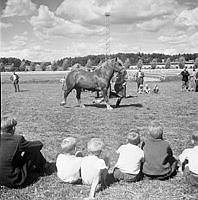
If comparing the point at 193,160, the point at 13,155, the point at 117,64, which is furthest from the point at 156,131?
the point at 117,64

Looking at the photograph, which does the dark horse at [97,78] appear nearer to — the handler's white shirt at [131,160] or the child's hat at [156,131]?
the child's hat at [156,131]

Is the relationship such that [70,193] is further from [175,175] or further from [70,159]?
[175,175]

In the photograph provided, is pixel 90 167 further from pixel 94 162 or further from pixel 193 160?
pixel 193 160

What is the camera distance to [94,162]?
17.3 feet

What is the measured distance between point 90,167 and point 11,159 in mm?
1373

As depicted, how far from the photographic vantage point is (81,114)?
13812mm

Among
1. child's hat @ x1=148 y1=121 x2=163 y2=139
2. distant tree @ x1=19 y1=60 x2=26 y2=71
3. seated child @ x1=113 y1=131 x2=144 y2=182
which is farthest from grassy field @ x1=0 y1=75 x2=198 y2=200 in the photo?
distant tree @ x1=19 y1=60 x2=26 y2=71

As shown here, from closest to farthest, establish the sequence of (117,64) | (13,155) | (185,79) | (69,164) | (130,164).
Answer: (13,155) < (69,164) < (130,164) < (117,64) < (185,79)

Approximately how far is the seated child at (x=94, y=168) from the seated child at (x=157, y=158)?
84 centimetres

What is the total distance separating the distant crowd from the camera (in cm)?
516

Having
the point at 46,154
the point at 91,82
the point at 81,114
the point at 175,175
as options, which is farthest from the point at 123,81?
the point at 175,175

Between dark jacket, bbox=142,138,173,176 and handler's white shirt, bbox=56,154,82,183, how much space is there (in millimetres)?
1286

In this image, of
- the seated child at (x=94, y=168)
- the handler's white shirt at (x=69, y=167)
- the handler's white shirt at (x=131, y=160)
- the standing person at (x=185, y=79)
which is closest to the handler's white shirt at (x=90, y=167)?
the seated child at (x=94, y=168)

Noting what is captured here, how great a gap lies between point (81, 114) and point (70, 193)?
869 cm
